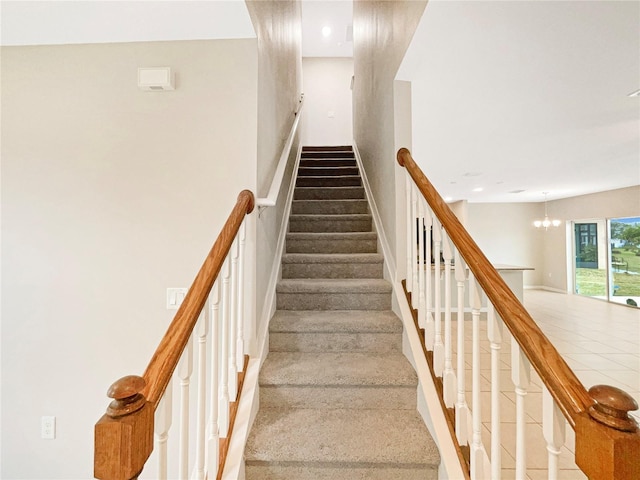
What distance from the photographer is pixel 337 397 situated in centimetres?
152

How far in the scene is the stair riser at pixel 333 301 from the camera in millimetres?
2033

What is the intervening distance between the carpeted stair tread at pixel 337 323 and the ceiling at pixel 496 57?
1.57 m

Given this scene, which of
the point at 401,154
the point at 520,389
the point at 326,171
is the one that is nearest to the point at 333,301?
the point at 401,154

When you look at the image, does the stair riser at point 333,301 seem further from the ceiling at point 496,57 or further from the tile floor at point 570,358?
the ceiling at point 496,57

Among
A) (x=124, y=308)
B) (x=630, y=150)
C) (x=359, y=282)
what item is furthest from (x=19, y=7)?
(x=630, y=150)

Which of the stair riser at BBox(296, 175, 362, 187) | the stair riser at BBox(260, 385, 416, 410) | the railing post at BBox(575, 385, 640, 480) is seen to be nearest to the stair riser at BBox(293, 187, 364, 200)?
the stair riser at BBox(296, 175, 362, 187)

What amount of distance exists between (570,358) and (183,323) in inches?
157

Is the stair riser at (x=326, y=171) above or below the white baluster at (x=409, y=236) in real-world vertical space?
above

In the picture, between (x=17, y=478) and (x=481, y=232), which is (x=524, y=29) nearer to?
(x=17, y=478)

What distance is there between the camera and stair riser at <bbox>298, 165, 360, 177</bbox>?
3824 mm

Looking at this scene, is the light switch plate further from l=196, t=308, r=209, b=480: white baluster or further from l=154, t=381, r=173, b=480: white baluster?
l=154, t=381, r=173, b=480: white baluster

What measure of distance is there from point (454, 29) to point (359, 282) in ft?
5.10

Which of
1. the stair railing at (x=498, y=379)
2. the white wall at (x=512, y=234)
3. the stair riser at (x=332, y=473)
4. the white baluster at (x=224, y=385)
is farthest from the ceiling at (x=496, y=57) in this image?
the white wall at (x=512, y=234)

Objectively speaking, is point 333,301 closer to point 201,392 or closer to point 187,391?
point 201,392
